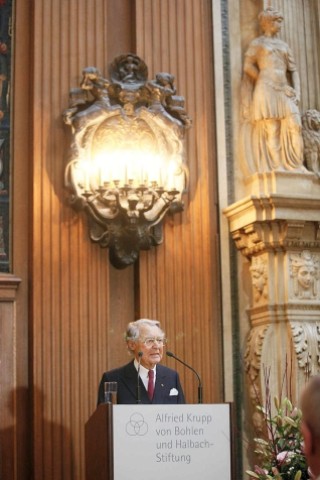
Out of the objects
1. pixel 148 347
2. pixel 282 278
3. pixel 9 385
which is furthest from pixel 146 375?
pixel 282 278

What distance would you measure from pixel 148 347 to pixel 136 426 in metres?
0.92

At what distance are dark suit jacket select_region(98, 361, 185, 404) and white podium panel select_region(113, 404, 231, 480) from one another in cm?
63

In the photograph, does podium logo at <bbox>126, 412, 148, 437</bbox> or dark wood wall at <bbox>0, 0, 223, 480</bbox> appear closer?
podium logo at <bbox>126, 412, 148, 437</bbox>

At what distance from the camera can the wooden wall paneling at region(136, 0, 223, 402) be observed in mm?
7070

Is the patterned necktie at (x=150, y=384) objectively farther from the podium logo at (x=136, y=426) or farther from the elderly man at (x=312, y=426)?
the elderly man at (x=312, y=426)

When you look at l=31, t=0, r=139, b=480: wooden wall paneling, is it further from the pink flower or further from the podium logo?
the pink flower

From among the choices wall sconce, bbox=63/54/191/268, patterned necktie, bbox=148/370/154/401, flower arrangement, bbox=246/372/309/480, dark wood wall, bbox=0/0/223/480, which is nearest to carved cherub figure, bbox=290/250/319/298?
dark wood wall, bbox=0/0/223/480

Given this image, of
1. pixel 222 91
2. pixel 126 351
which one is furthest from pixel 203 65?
pixel 126 351

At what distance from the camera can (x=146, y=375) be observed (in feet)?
20.0

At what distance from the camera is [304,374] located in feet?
23.0

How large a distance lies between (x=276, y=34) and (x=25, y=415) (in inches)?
129

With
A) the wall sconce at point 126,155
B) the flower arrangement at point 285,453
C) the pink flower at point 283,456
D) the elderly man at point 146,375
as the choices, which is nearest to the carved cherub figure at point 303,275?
the wall sconce at point 126,155

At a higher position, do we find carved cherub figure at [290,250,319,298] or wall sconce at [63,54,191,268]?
wall sconce at [63,54,191,268]

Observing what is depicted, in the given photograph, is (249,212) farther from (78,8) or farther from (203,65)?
(78,8)
